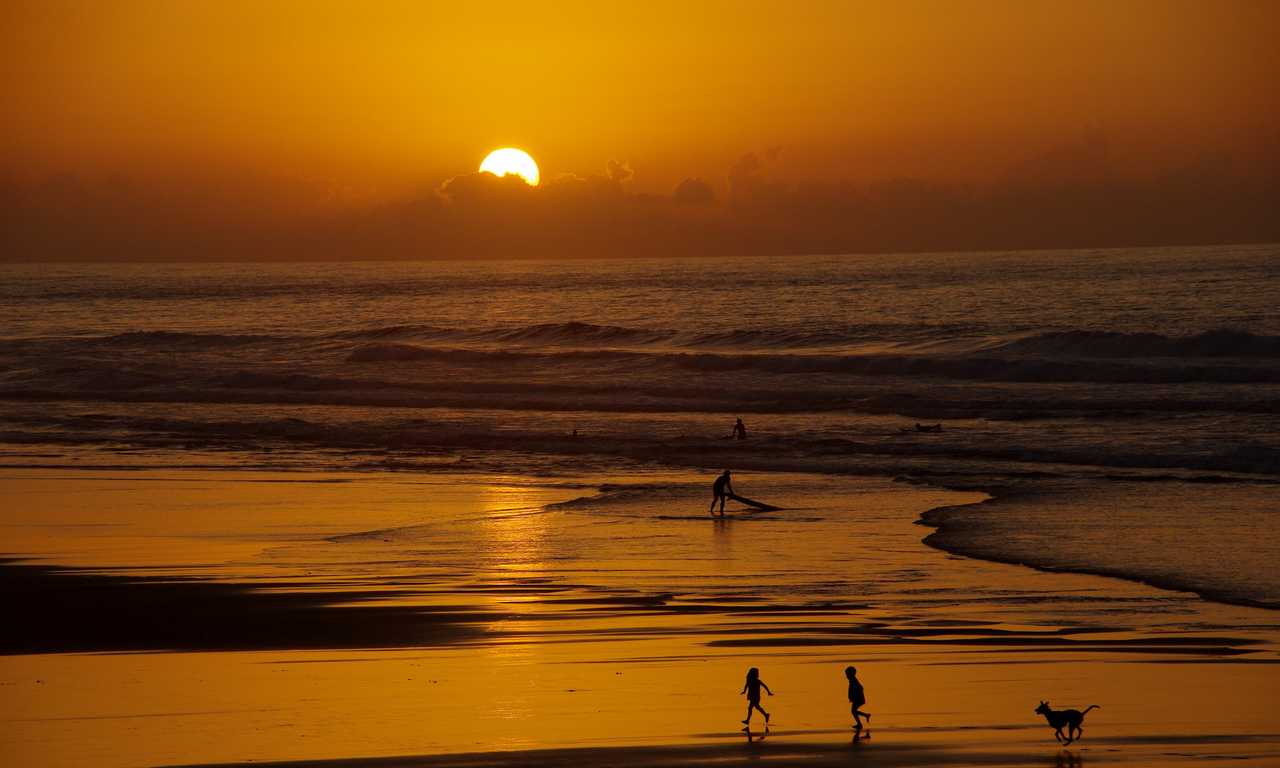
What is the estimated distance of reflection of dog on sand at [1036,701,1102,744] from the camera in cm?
1020

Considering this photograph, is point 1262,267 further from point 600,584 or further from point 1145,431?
point 600,584

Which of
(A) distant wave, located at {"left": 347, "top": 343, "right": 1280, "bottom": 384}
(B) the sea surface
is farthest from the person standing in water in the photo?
(A) distant wave, located at {"left": 347, "top": 343, "right": 1280, "bottom": 384}

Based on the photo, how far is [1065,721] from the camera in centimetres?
1021

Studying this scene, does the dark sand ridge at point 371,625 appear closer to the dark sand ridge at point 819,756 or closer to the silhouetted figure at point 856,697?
the silhouetted figure at point 856,697

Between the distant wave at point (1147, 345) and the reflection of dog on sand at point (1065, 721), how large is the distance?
44978 millimetres

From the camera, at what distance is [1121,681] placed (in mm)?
11898

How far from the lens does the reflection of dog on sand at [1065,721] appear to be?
10.2m

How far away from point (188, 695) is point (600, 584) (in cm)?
549

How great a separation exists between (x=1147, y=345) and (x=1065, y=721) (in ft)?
155

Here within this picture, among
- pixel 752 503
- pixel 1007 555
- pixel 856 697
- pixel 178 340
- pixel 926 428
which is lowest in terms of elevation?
pixel 856 697

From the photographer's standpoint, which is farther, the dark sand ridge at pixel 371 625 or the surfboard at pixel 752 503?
the surfboard at pixel 752 503

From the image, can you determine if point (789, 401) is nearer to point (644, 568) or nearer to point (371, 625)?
point (644, 568)

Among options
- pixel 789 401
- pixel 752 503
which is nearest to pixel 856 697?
pixel 752 503

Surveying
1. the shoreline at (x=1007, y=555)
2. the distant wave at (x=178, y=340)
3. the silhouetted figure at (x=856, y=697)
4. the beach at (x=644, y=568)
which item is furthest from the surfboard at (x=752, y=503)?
the distant wave at (x=178, y=340)
